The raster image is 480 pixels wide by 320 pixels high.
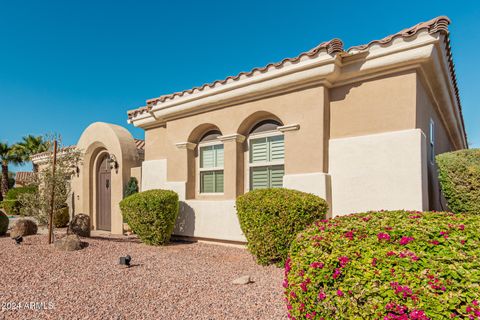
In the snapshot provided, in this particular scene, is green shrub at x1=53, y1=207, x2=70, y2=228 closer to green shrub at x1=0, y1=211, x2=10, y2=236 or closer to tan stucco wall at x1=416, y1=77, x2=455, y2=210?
green shrub at x1=0, y1=211, x2=10, y2=236

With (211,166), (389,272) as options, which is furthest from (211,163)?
(389,272)

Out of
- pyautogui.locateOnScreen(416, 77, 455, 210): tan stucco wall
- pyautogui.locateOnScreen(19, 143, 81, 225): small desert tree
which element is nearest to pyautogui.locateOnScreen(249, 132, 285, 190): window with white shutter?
pyautogui.locateOnScreen(416, 77, 455, 210): tan stucco wall

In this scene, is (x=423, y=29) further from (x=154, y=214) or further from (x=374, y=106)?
(x=154, y=214)

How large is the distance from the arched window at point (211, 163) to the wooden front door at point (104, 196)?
5.43m

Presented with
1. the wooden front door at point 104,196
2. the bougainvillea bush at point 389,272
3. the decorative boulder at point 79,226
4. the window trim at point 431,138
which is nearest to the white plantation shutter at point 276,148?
the window trim at point 431,138

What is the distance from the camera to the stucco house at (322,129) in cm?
657

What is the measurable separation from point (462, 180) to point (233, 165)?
17.8 ft

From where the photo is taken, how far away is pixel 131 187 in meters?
12.0

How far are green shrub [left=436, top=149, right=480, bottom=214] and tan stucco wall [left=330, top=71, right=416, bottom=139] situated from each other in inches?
45.6

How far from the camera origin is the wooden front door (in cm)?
1328

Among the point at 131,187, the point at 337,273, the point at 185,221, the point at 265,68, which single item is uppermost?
the point at 265,68

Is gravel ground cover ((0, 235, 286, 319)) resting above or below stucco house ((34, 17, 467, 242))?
below

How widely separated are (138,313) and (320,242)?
9.40ft

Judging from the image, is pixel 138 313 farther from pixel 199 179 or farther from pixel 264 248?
pixel 199 179
